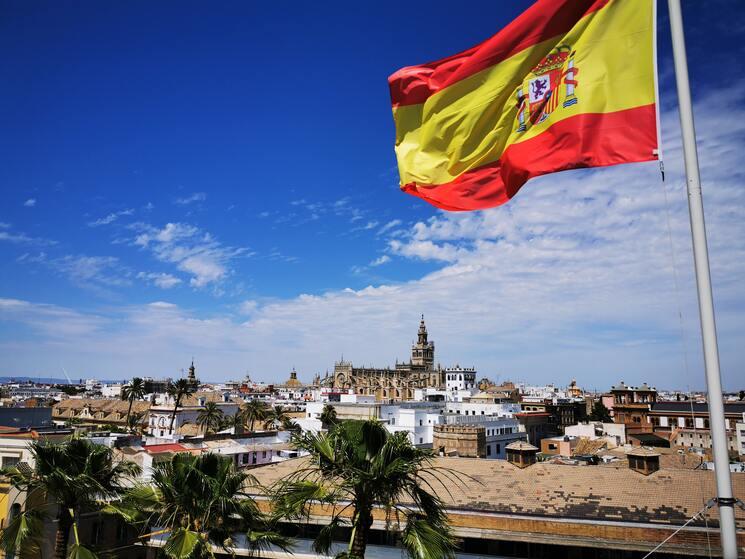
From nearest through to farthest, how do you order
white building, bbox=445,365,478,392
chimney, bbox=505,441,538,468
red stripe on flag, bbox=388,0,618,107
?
1. red stripe on flag, bbox=388,0,618,107
2. chimney, bbox=505,441,538,468
3. white building, bbox=445,365,478,392

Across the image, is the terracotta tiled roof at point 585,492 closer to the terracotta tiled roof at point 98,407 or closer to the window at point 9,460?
the window at point 9,460

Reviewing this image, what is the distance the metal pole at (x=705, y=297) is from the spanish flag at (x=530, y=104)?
71 cm

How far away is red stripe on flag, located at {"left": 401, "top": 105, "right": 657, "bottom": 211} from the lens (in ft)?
26.3

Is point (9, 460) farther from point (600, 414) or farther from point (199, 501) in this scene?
point (600, 414)

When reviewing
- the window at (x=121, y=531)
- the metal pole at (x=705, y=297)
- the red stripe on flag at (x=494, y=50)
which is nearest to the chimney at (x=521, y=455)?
the window at (x=121, y=531)

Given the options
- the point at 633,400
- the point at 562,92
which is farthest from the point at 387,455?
the point at 633,400

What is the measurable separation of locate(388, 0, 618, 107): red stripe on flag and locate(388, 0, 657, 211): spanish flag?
0.02m

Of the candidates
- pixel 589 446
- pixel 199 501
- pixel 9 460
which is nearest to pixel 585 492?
pixel 199 501

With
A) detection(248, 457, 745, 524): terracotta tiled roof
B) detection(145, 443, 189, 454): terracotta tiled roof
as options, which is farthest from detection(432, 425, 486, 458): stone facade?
detection(248, 457, 745, 524): terracotta tiled roof

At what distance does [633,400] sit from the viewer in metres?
98.9

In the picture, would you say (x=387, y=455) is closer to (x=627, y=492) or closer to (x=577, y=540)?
(x=577, y=540)

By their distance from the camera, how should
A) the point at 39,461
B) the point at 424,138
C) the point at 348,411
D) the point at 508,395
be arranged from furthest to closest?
the point at 508,395 → the point at 348,411 → the point at 39,461 → the point at 424,138

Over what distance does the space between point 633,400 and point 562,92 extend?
102 metres

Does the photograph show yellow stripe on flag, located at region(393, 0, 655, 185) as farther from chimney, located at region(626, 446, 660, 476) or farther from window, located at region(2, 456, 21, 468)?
window, located at region(2, 456, 21, 468)
